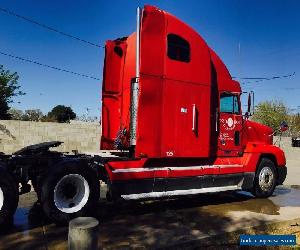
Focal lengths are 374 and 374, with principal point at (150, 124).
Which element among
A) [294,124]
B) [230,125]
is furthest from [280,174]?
[294,124]

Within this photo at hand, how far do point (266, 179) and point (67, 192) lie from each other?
5920 millimetres

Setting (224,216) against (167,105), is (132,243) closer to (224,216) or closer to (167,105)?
(224,216)

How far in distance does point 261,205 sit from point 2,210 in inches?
242

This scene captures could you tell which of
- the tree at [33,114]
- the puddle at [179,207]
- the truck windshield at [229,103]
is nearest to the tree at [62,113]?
the tree at [33,114]

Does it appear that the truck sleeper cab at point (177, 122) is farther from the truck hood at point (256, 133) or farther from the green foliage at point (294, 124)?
the green foliage at point (294, 124)

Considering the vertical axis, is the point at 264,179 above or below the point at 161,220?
above

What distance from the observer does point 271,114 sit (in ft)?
222

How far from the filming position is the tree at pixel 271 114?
66875 mm

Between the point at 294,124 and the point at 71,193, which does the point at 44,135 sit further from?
the point at 294,124

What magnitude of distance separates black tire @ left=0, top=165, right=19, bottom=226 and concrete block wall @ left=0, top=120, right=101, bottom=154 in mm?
12919

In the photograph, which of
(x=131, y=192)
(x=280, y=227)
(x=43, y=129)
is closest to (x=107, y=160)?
(x=131, y=192)

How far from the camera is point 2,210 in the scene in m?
6.50

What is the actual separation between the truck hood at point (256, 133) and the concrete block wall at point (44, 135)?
37.6 feet

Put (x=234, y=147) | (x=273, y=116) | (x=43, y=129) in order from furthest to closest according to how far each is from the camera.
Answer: (x=273, y=116) → (x=43, y=129) → (x=234, y=147)
